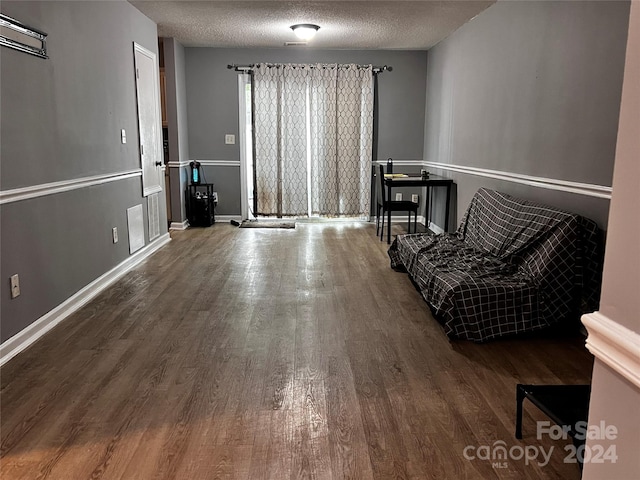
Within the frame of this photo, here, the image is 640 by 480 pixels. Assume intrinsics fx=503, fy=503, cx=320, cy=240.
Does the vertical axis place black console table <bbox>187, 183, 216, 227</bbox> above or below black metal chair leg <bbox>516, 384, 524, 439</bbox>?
above

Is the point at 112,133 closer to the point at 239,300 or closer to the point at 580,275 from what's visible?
the point at 239,300

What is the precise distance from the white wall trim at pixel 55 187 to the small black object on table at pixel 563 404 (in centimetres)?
262

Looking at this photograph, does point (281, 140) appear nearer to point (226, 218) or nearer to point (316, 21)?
point (226, 218)

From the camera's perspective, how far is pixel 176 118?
6309mm

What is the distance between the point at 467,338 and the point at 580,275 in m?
0.73

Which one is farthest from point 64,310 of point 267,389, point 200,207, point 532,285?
point 200,207

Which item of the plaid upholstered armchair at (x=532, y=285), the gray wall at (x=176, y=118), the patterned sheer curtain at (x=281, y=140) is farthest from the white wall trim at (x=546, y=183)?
the gray wall at (x=176, y=118)

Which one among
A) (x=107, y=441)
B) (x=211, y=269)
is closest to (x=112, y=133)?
(x=211, y=269)

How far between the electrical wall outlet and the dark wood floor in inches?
12.3

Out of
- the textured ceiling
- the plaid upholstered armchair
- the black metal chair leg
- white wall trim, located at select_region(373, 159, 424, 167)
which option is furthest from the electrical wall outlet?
white wall trim, located at select_region(373, 159, 424, 167)

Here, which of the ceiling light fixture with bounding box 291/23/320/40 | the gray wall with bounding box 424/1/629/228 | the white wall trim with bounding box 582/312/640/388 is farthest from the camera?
the ceiling light fixture with bounding box 291/23/320/40

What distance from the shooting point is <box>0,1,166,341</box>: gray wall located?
2.70 meters

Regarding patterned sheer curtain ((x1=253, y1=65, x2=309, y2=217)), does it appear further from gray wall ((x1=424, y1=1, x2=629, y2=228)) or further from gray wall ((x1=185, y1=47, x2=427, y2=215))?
gray wall ((x1=424, y1=1, x2=629, y2=228))

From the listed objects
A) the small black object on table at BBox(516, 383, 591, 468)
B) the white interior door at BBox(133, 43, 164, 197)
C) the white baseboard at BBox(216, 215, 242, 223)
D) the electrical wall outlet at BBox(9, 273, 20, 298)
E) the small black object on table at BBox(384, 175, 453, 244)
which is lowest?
the white baseboard at BBox(216, 215, 242, 223)
